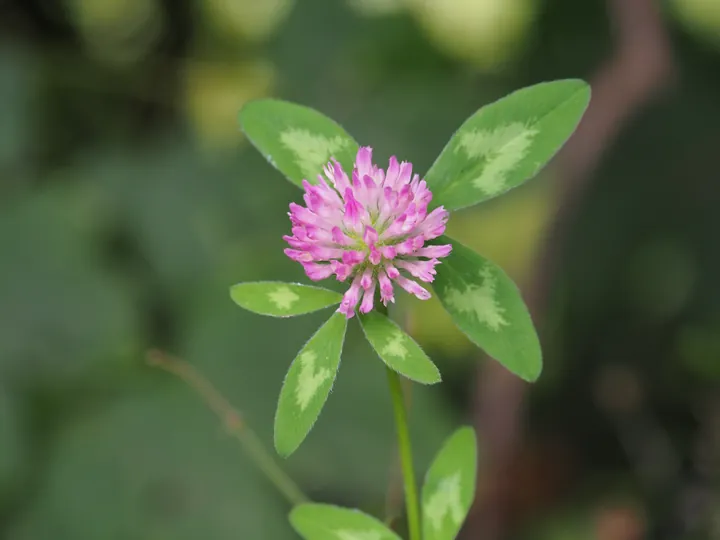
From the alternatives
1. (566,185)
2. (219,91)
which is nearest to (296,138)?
(566,185)

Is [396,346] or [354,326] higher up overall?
[396,346]

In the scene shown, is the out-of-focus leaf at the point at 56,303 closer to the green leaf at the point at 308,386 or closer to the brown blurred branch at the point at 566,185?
the brown blurred branch at the point at 566,185

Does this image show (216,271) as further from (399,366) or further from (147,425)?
(399,366)

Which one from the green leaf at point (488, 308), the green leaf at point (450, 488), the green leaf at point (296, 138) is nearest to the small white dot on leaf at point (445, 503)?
the green leaf at point (450, 488)

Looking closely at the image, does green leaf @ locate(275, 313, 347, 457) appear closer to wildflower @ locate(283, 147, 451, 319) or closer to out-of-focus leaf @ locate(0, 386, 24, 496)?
wildflower @ locate(283, 147, 451, 319)

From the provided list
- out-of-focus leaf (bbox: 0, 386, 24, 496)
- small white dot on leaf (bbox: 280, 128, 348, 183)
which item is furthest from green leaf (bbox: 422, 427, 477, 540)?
out-of-focus leaf (bbox: 0, 386, 24, 496)

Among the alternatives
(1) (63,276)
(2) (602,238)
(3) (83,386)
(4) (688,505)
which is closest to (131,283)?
(1) (63,276)

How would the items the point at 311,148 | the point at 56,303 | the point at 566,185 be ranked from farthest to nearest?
the point at 56,303
the point at 566,185
the point at 311,148

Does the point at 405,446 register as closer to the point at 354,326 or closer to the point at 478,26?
the point at 354,326
